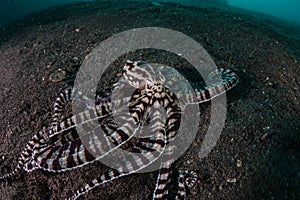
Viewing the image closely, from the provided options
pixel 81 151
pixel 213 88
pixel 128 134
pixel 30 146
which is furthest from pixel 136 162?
pixel 213 88

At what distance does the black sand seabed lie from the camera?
Result: 361cm

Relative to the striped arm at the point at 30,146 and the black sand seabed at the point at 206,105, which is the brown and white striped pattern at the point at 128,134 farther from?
the black sand seabed at the point at 206,105

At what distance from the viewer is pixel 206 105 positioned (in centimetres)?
431

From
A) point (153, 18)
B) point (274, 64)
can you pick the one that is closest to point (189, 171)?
point (274, 64)

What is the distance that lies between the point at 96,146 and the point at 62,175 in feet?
3.49

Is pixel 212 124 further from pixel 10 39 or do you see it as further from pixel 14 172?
pixel 10 39

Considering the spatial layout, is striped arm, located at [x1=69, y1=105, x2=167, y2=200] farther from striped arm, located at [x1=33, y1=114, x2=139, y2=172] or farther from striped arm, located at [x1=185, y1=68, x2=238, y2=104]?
striped arm, located at [x1=185, y1=68, x2=238, y2=104]

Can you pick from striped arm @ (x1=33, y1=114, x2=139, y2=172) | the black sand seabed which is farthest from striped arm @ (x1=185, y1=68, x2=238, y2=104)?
striped arm @ (x1=33, y1=114, x2=139, y2=172)

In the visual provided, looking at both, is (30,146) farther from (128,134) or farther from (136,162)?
(136,162)

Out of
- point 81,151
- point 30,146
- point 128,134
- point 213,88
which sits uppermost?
point 213,88

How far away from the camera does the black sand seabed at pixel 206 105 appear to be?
361 cm

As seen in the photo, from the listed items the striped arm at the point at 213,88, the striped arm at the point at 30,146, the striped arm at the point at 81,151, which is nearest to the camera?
the striped arm at the point at 81,151

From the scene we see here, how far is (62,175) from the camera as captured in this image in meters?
3.68

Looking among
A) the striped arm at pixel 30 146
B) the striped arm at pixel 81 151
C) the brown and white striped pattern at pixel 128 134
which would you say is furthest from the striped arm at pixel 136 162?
the striped arm at pixel 30 146
